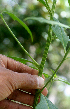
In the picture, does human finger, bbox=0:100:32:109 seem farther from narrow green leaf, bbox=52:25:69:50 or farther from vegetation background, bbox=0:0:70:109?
vegetation background, bbox=0:0:70:109

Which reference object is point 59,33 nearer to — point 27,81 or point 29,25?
point 27,81

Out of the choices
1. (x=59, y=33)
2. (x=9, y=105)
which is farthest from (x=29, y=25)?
(x=59, y=33)

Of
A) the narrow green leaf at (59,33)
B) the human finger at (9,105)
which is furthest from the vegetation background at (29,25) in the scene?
the narrow green leaf at (59,33)

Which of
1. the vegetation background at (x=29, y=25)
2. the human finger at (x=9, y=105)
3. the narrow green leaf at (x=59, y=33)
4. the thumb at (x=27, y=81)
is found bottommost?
the human finger at (x=9, y=105)

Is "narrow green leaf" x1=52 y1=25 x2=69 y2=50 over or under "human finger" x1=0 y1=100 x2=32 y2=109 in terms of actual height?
over

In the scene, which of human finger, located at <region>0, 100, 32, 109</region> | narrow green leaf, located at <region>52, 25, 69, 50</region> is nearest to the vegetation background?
human finger, located at <region>0, 100, 32, 109</region>

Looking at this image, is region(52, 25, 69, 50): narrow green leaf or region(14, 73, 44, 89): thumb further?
region(14, 73, 44, 89): thumb

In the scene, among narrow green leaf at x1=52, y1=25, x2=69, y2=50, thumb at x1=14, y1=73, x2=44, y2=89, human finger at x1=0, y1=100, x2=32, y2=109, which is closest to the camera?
narrow green leaf at x1=52, y1=25, x2=69, y2=50

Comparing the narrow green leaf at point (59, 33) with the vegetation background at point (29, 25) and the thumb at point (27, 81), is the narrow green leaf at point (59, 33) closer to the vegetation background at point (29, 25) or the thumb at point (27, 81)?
the thumb at point (27, 81)

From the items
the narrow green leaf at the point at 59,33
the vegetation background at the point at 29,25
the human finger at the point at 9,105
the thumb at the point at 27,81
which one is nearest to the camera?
the narrow green leaf at the point at 59,33
